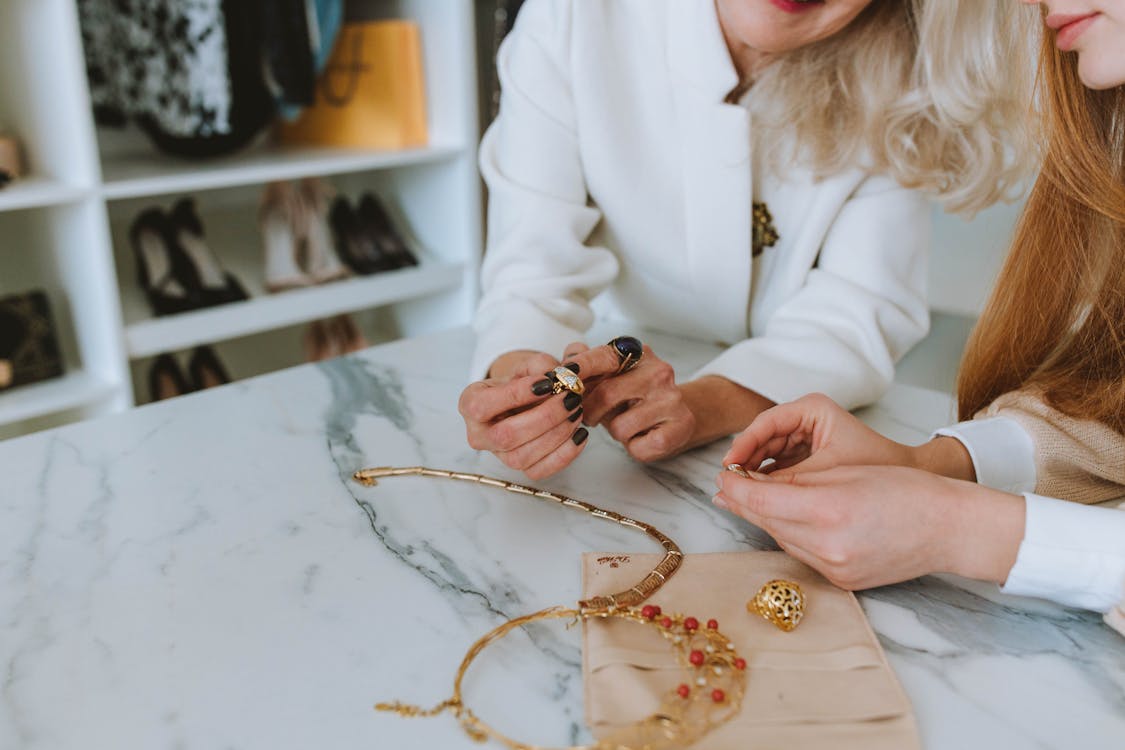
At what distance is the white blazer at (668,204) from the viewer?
1.19 m

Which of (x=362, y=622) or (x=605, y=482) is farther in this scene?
(x=605, y=482)

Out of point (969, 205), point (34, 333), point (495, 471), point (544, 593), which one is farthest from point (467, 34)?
point (544, 593)

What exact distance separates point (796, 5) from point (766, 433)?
20.4 inches

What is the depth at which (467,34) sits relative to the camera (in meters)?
2.19

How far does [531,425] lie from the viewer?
34.7 inches

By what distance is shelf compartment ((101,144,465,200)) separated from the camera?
6.24 ft

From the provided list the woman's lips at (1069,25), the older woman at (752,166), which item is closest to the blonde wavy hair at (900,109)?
the older woman at (752,166)

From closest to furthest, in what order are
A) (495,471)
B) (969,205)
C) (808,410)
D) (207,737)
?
(207,737) → (808,410) → (495,471) → (969,205)

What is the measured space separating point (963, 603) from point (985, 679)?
96 mm

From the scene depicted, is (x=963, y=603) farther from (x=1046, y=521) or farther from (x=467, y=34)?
(x=467, y=34)

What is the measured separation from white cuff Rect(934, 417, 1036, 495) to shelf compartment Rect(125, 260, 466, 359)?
1572 millimetres

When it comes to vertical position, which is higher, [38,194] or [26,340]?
[38,194]

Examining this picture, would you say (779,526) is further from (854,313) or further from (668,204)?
(668,204)

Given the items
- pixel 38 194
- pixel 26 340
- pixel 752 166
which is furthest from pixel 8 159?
pixel 752 166
